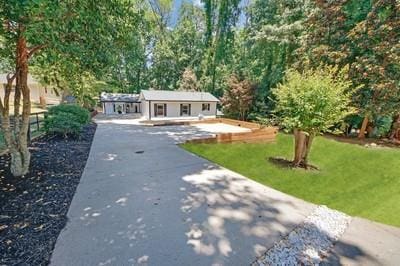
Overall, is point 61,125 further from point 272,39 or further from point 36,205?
point 272,39

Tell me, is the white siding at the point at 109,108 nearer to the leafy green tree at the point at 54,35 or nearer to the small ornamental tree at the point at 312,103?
the leafy green tree at the point at 54,35

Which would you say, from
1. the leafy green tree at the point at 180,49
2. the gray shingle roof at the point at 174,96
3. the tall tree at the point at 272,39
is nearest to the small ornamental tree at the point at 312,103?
the tall tree at the point at 272,39

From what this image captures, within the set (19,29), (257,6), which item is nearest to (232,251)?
(19,29)

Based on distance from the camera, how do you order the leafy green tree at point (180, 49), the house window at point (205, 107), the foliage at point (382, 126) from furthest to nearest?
the leafy green tree at point (180, 49) < the house window at point (205, 107) < the foliage at point (382, 126)

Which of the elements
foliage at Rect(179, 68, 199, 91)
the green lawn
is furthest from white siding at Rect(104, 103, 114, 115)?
the green lawn

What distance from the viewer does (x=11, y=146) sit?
506cm

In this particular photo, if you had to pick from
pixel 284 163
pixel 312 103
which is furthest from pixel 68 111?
pixel 312 103

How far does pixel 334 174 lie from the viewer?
7.06 metres

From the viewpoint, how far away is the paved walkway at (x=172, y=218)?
2.90 metres

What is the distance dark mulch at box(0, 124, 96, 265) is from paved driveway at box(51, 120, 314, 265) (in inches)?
7.7

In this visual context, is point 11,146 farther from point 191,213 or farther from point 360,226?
point 360,226

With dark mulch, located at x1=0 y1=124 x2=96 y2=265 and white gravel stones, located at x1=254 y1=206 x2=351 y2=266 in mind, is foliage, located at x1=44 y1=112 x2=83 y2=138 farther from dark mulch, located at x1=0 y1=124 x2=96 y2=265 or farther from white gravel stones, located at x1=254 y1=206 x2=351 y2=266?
white gravel stones, located at x1=254 y1=206 x2=351 y2=266

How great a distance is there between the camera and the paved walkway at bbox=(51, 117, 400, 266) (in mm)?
2900

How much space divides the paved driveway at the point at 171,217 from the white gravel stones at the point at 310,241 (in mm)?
139
